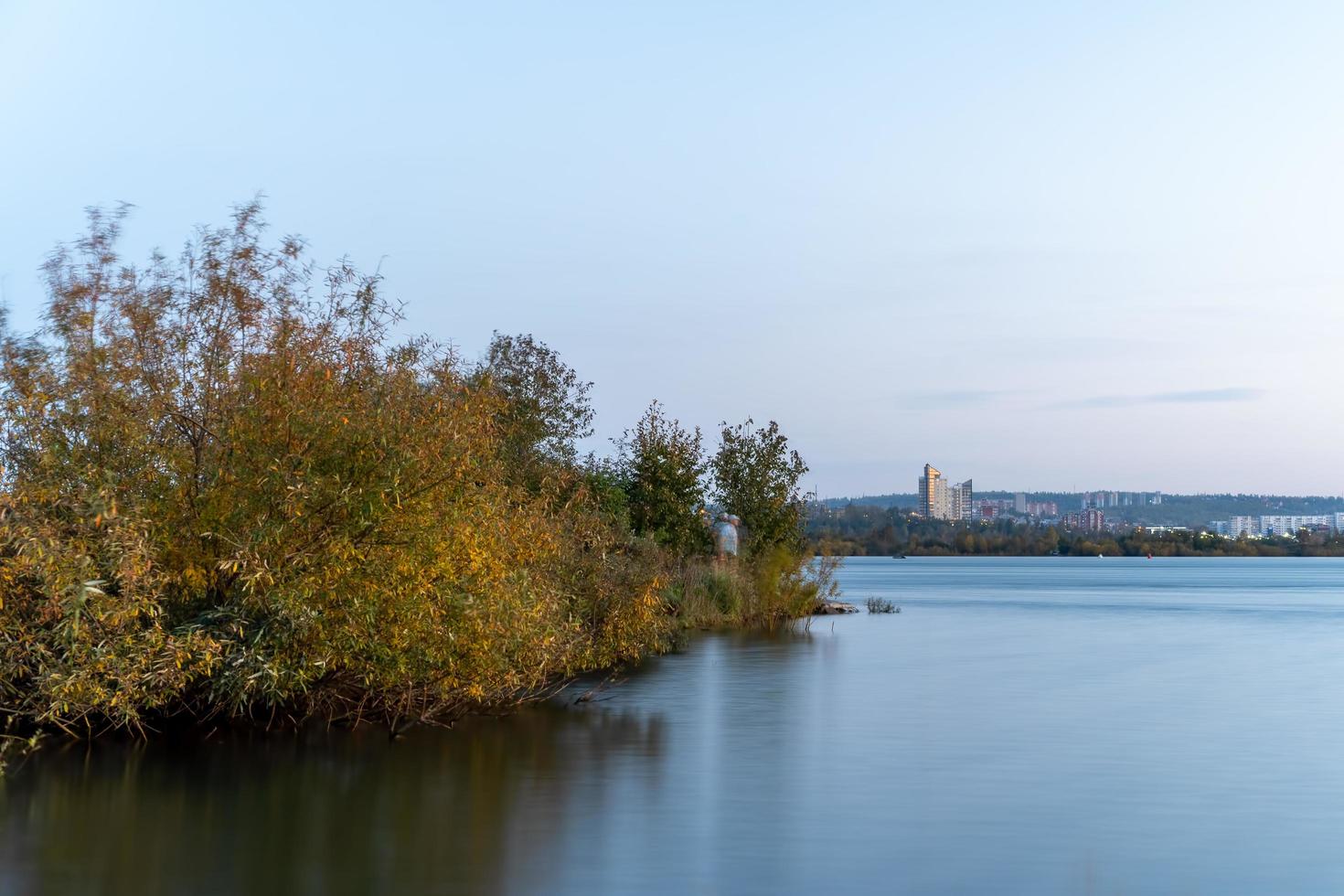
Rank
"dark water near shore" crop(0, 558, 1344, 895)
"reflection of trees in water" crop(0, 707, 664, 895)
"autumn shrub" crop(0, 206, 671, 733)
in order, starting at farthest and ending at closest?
"autumn shrub" crop(0, 206, 671, 733) → "dark water near shore" crop(0, 558, 1344, 895) → "reflection of trees in water" crop(0, 707, 664, 895)

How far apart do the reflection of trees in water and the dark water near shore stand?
1.7 inches

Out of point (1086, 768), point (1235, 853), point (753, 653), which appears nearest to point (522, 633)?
point (1086, 768)

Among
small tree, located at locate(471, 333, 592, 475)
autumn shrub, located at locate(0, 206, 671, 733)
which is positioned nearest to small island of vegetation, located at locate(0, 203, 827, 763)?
autumn shrub, located at locate(0, 206, 671, 733)

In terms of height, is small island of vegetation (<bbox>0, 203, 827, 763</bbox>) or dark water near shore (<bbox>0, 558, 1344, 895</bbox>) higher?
small island of vegetation (<bbox>0, 203, 827, 763</bbox>)

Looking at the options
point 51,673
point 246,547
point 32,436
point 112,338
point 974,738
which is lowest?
point 974,738

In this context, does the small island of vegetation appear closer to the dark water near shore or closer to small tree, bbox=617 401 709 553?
the dark water near shore

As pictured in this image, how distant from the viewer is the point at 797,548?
47094 mm

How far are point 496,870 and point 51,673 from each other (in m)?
6.12

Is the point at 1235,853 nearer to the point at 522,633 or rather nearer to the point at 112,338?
the point at 522,633

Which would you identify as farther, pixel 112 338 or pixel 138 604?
pixel 112 338

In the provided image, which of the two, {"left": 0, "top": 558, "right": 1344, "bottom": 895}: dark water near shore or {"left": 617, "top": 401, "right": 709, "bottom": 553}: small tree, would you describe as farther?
{"left": 617, "top": 401, "right": 709, "bottom": 553}: small tree

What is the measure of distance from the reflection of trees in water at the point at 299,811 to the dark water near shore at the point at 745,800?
43 mm

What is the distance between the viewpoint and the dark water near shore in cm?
1095

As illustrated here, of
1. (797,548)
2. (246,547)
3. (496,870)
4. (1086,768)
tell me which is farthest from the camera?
(797,548)
